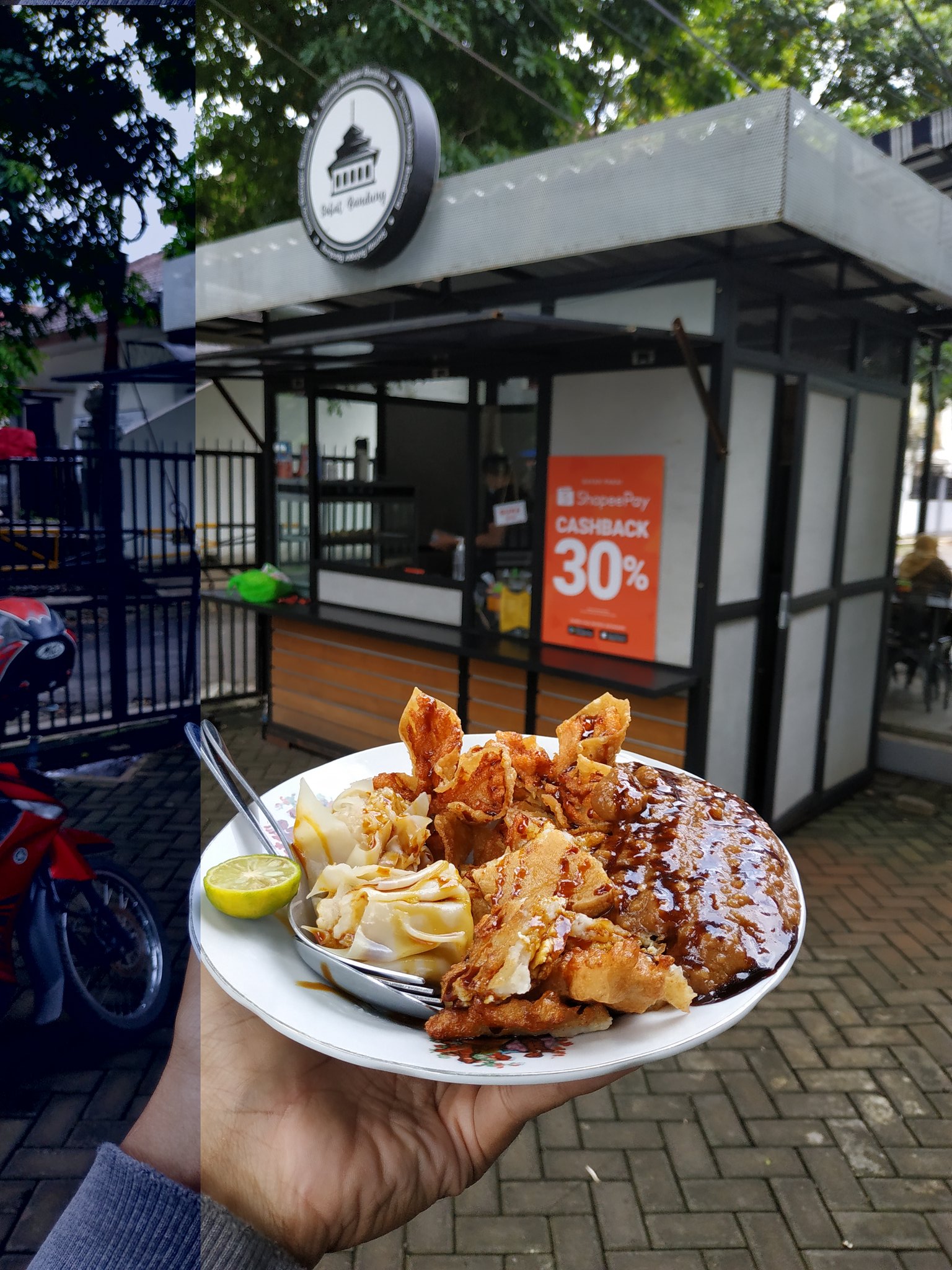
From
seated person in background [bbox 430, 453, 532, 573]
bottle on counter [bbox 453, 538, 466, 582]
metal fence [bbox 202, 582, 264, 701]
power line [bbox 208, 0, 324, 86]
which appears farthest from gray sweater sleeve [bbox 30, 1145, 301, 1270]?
power line [bbox 208, 0, 324, 86]

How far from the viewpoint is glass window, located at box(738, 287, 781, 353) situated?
4973mm

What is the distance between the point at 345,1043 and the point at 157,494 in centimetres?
120

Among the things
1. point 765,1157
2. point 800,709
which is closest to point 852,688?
point 800,709

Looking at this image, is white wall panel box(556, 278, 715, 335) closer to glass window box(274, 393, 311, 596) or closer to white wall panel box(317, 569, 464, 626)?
white wall panel box(317, 569, 464, 626)

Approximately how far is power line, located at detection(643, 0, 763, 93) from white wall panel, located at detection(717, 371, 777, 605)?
7766 millimetres

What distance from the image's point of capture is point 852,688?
6855 millimetres

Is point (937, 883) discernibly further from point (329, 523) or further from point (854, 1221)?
point (329, 523)

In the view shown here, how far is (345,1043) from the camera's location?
1.18 metres

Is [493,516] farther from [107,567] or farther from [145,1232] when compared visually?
[145,1232]

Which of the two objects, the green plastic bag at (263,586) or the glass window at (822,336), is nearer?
the glass window at (822,336)

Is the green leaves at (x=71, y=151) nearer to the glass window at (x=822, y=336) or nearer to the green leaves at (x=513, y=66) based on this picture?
the glass window at (x=822, y=336)

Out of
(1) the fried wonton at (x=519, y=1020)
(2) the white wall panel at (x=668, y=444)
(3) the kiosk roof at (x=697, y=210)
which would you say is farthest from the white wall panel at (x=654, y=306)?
(1) the fried wonton at (x=519, y=1020)

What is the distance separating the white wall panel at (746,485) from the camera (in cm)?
510

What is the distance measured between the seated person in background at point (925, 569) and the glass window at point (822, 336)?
6.74 ft
